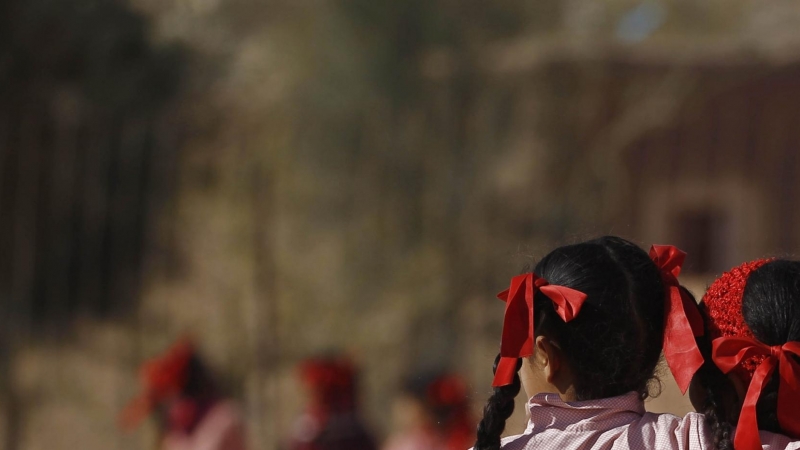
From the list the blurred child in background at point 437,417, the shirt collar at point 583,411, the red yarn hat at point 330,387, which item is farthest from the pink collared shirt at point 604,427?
the red yarn hat at point 330,387

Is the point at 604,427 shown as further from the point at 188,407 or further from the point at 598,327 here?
the point at 188,407

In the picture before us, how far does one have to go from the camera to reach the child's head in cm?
146

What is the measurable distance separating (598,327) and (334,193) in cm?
559

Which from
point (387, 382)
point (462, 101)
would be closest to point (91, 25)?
point (462, 101)

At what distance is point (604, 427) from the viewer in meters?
1.46

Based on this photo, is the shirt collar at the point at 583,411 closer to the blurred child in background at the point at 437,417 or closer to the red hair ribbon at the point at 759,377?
the red hair ribbon at the point at 759,377

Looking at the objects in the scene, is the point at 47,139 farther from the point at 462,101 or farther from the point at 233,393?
the point at 462,101

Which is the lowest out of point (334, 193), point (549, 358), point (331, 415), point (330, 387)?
point (331, 415)

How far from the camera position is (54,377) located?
672 centimetres

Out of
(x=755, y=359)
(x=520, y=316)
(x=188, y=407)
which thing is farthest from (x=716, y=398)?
(x=188, y=407)

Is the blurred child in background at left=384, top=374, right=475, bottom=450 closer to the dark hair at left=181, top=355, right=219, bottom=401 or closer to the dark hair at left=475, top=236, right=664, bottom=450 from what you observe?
the dark hair at left=181, top=355, right=219, bottom=401

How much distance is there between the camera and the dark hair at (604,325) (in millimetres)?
1457

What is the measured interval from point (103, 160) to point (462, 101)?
247cm

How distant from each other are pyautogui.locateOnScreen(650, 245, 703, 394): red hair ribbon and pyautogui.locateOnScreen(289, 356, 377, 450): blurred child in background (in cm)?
333
